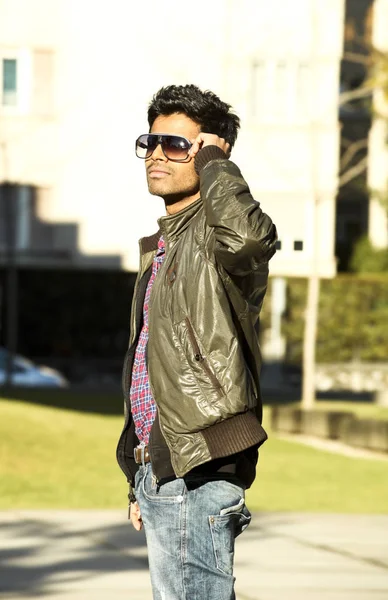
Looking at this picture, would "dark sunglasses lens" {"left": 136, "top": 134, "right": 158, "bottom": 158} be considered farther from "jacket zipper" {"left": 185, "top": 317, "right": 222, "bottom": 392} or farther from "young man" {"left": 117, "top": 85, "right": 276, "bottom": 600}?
"jacket zipper" {"left": 185, "top": 317, "right": 222, "bottom": 392}

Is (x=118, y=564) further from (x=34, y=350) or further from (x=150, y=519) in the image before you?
(x=34, y=350)

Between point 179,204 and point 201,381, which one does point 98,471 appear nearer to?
point 179,204

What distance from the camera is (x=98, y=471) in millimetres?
15094

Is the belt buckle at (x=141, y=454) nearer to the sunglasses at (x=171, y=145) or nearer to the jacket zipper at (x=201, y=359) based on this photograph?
the jacket zipper at (x=201, y=359)

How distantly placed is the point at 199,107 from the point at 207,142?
11 centimetres

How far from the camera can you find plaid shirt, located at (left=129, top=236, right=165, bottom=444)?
4.23 metres

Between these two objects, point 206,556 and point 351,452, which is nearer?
point 206,556

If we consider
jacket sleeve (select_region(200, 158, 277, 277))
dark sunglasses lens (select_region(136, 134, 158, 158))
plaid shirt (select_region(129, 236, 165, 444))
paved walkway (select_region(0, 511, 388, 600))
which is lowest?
paved walkway (select_region(0, 511, 388, 600))

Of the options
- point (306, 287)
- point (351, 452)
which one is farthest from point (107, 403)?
point (306, 287)

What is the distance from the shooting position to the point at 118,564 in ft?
28.7

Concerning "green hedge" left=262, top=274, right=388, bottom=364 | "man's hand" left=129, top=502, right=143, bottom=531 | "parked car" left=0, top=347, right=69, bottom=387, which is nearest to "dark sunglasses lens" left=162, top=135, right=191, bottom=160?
"man's hand" left=129, top=502, right=143, bottom=531

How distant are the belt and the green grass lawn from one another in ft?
26.5

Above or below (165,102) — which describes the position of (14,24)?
above

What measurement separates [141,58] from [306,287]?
9591mm
